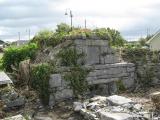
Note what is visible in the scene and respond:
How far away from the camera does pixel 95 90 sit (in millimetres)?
11234

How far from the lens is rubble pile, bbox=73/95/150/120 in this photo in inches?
316

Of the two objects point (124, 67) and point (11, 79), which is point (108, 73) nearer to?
point (124, 67)

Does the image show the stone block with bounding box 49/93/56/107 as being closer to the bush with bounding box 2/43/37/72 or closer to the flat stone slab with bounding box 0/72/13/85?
the flat stone slab with bounding box 0/72/13/85

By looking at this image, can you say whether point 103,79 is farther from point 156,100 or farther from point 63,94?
point 156,100

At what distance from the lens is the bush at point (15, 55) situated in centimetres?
1143

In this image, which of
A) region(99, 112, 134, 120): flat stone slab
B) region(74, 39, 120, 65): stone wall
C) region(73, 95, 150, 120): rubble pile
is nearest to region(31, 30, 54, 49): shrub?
region(74, 39, 120, 65): stone wall

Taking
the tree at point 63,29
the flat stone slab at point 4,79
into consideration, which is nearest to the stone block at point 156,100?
the flat stone slab at point 4,79

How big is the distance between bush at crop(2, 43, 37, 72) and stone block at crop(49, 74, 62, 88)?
1.69 m

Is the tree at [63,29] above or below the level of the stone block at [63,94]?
above

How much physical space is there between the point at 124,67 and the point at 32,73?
10.4 feet

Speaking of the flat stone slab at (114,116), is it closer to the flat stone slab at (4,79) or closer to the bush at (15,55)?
the flat stone slab at (4,79)

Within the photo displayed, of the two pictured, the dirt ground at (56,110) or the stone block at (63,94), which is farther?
the stone block at (63,94)

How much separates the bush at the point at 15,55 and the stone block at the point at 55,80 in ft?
5.54

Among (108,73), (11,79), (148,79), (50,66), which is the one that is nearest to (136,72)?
(148,79)
